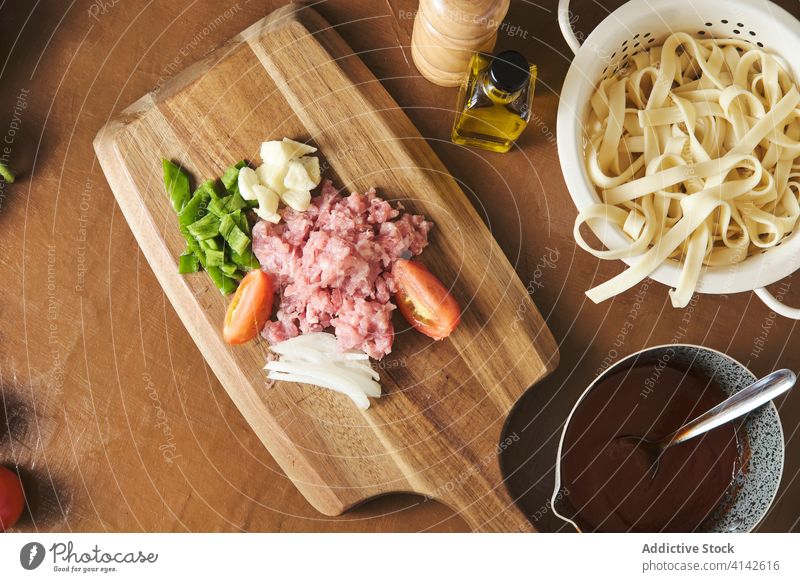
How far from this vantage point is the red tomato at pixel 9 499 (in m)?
1.17

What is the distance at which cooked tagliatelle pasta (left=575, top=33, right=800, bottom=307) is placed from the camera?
1116 millimetres

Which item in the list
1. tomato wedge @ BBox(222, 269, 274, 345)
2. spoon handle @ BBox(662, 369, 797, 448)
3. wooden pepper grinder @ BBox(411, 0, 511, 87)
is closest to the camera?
spoon handle @ BBox(662, 369, 797, 448)

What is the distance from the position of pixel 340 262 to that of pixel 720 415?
670 millimetres

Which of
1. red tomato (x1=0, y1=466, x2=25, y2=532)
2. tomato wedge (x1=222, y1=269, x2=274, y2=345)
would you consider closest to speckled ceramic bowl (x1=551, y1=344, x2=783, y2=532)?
tomato wedge (x1=222, y1=269, x2=274, y2=345)

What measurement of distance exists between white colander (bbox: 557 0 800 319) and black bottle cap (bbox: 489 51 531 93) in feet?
0.35

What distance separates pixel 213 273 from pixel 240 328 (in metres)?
0.12

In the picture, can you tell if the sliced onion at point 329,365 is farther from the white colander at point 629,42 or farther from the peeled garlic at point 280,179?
the white colander at point 629,42

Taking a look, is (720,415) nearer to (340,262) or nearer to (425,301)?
(425,301)

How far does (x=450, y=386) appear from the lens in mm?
1188

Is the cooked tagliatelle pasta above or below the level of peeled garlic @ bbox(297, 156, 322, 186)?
below

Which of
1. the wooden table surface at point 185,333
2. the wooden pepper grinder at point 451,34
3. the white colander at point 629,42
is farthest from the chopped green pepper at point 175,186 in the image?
the white colander at point 629,42

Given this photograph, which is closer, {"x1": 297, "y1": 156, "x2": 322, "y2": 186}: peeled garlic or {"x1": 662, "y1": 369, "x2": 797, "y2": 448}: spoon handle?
{"x1": 662, "y1": 369, "x2": 797, "y2": 448}: spoon handle

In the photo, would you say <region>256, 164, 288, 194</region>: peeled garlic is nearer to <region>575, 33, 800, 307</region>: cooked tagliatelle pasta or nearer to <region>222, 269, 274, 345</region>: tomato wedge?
<region>222, 269, 274, 345</region>: tomato wedge
